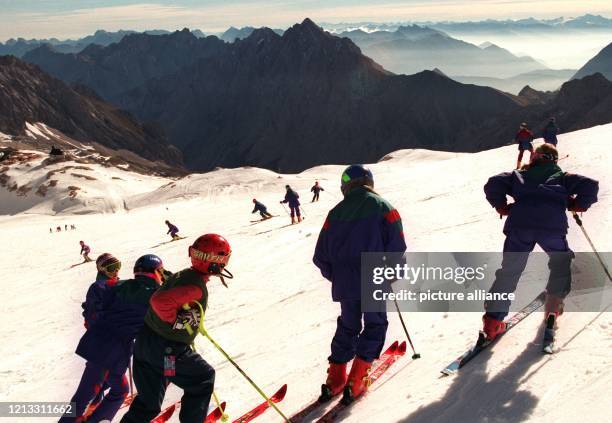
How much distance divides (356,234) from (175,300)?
6.49 feet

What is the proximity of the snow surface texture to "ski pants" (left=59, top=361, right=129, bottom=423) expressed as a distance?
43.8 inches

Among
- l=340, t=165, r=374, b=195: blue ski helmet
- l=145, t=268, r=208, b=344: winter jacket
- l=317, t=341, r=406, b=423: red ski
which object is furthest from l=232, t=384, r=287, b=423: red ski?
l=340, t=165, r=374, b=195: blue ski helmet

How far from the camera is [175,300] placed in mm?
4660

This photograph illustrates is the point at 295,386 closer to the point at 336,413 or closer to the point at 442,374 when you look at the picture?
the point at 336,413

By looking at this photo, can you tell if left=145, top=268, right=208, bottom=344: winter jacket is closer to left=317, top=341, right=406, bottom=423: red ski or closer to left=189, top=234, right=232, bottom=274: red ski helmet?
left=189, top=234, right=232, bottom=274: red ski helmet

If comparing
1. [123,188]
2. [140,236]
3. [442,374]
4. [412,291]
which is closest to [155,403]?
[442,374]

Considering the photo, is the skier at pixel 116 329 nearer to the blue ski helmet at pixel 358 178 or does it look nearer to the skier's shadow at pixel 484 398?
the blue ski helmet at pixel 358 178

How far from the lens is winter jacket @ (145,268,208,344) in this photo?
4.67 m

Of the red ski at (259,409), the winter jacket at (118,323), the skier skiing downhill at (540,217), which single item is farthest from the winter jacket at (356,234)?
the winter jacket at (118,323)

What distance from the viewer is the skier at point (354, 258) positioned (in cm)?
530

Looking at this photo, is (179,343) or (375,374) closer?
(179,343)

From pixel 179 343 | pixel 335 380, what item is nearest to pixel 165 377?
pixel 179 343

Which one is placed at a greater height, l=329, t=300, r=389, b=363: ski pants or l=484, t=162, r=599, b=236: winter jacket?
l=484, t=162, r=599, b=236: winter jacket

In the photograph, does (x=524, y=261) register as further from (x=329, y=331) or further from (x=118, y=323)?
(x=118, y=323)
